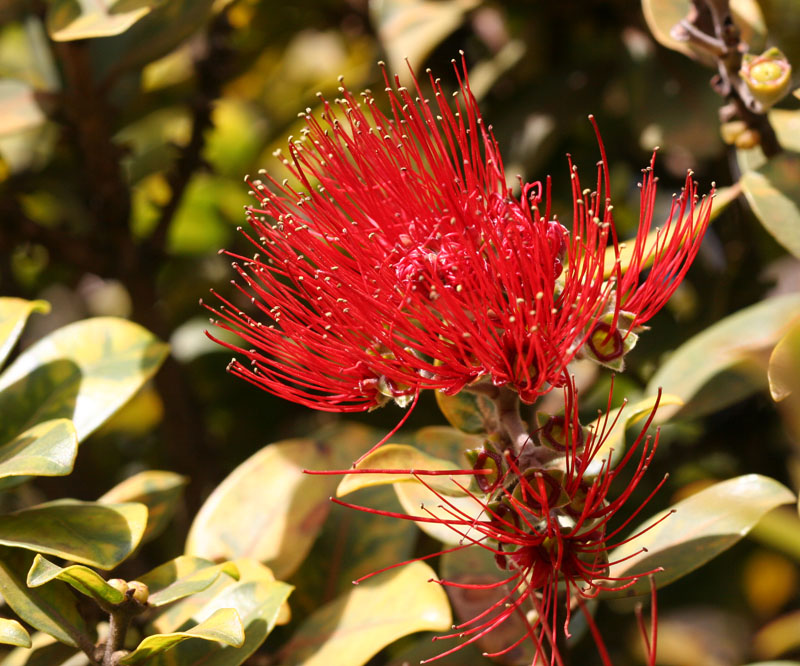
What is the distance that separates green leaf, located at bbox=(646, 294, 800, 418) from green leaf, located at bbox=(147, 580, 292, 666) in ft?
1.62

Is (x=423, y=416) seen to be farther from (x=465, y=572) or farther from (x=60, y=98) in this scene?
(x=60, y=98)

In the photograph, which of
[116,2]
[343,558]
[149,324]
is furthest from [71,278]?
[343,558]

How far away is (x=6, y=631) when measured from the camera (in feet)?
2.56

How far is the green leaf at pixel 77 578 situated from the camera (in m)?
0.78

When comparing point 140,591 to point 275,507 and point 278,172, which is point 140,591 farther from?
point 278,172

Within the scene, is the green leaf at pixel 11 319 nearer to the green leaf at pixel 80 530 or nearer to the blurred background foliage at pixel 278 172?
the green leaf at pixel 80 530

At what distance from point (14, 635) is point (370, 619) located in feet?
1.18

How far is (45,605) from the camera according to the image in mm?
855

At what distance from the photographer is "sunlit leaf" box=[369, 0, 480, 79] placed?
1433 mm

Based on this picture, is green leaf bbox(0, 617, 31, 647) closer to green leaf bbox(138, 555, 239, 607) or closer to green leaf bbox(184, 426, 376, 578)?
green leaf bbox(138, 555, 239, 607)

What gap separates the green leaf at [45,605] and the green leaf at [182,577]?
7 centimetres

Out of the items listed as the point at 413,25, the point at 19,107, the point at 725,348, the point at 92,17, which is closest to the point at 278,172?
the point at 413,25

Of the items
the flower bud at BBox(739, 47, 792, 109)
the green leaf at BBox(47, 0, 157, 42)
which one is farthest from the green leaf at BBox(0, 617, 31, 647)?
the flower bud at BBox(739, 47, 792, 109)

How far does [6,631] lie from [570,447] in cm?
51
